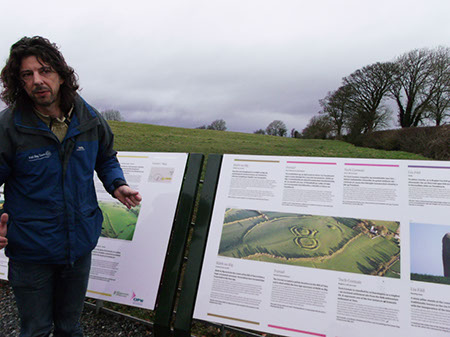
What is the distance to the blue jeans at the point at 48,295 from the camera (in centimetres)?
198

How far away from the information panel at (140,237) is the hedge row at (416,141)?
10.3m

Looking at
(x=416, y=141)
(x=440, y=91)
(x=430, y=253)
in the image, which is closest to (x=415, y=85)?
(x=440, y=91)

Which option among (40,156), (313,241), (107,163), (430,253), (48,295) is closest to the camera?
(40,156)

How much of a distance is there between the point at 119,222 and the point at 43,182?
4.85 feet

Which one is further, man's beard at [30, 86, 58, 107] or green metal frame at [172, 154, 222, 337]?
green metal frame at [172, 154, 222, 337]

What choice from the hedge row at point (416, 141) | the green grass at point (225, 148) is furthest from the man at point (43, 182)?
the hedge row at point (416, 141)

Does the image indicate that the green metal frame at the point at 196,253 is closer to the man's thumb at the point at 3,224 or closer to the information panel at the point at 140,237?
the information panel at the point at 140,237

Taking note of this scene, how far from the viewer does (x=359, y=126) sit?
86.8ft

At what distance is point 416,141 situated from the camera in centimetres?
1399

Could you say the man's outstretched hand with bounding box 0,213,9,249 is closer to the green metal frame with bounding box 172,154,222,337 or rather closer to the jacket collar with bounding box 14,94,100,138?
the jacket collar with bounding box 14,94,100,138

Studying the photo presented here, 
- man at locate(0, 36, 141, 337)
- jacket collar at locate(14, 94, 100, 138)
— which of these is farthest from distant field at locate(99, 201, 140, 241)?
jacket collar at locate(14, 94, 100, 138)

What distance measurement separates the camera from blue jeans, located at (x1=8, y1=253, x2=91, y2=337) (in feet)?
6.50

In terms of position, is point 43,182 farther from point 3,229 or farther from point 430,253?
point 430,253

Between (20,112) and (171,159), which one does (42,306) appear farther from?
(171,159)
